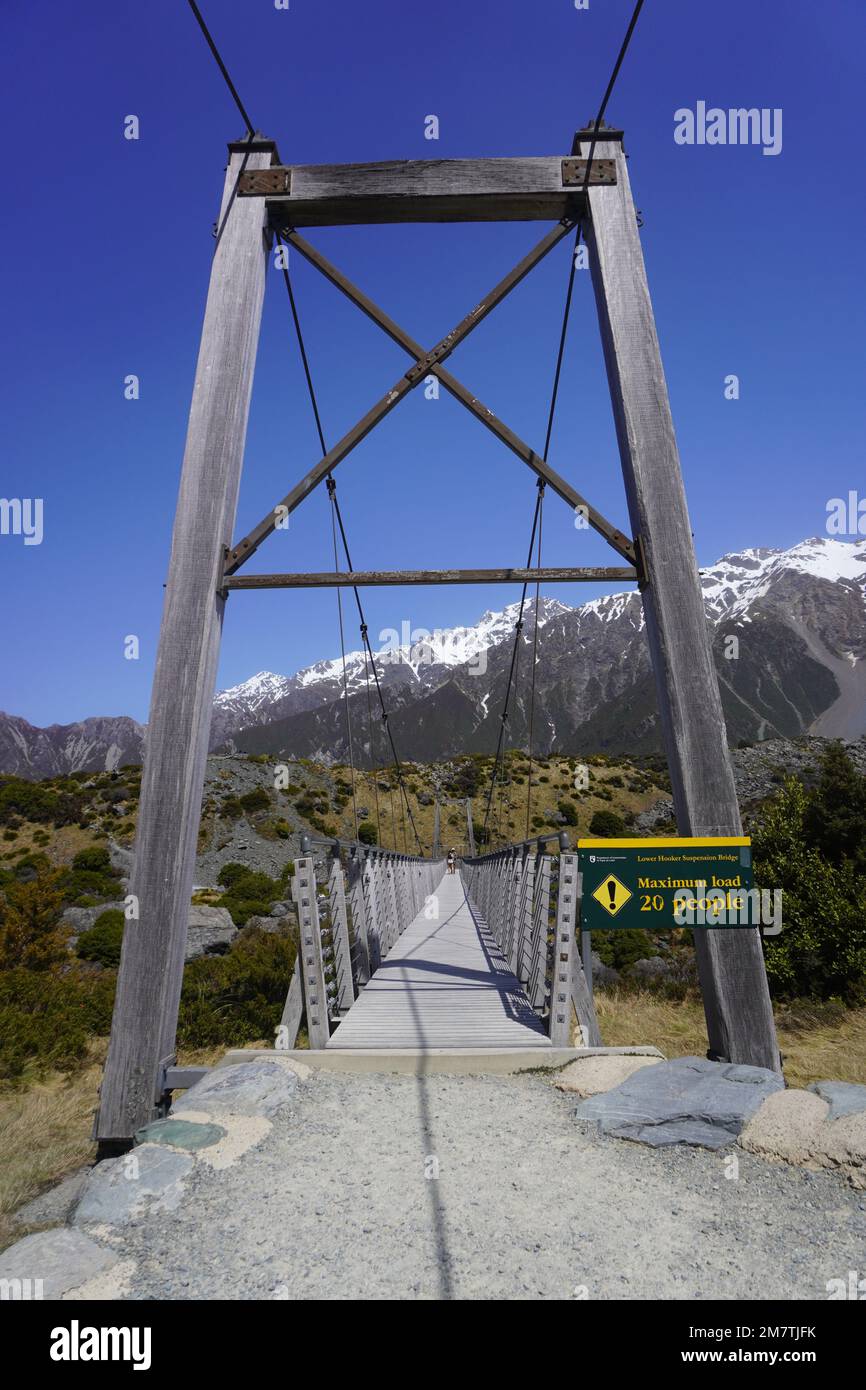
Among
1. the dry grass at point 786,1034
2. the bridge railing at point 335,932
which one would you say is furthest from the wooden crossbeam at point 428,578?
the dry grass at point 786,1034

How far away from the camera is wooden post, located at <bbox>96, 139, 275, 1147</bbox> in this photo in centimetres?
354

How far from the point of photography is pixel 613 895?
3.85 m

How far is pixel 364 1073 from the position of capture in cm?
402

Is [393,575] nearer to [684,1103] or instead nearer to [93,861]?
[684,1103]

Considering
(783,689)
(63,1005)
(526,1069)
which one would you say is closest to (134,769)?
(63,1005)

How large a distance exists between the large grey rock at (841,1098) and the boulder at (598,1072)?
79 cm

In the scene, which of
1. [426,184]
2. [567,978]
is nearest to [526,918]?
[567,978]

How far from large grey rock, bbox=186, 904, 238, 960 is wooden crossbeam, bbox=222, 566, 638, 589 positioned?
31.1 feet

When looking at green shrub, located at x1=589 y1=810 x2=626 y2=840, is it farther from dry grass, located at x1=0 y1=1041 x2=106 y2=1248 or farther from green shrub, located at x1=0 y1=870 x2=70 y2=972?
dry grass, located at x1=0 y1=1041 x2=106 y2=1248

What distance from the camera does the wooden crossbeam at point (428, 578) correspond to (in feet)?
14.0

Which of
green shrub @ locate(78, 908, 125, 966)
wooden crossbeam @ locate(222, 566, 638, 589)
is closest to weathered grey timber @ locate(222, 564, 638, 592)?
wooden crossbeam @ locate(222, 566, 638, 589)

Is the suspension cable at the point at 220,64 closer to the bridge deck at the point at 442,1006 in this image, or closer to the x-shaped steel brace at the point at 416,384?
the x-shaped steel brace at the point at 416,384

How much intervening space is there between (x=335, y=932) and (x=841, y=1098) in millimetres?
3543
